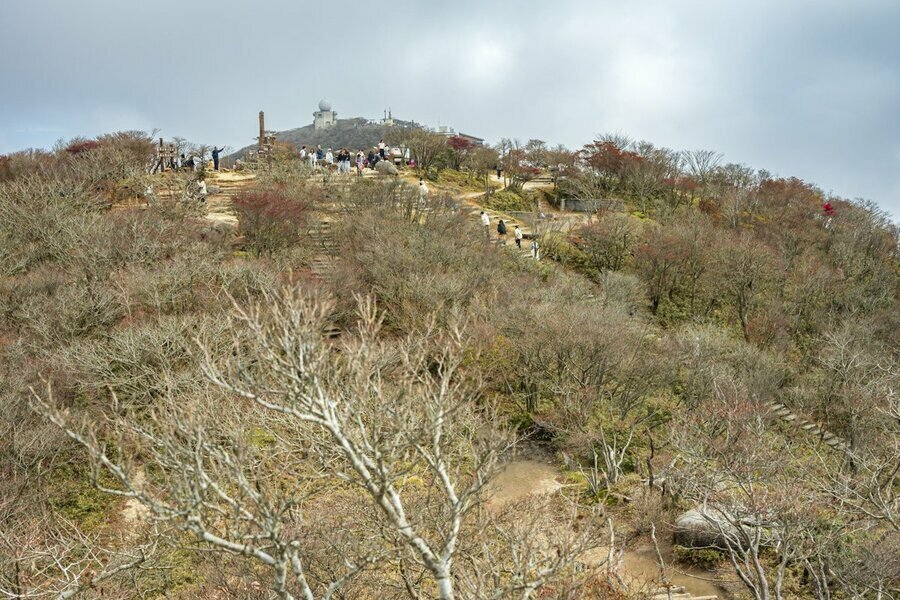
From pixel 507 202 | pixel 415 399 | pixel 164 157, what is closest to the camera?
pixel 415 399

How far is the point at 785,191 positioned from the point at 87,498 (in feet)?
162

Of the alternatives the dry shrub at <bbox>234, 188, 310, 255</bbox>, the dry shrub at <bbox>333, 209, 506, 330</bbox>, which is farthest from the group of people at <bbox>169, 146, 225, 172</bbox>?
the dry shrub at <bbox>333, 209, 506, 330</bbox>

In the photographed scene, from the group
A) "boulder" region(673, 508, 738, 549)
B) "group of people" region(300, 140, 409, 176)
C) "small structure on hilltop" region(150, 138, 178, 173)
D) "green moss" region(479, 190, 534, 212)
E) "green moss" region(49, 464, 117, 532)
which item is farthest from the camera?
"green moss" region(479, 190, 534, 212)

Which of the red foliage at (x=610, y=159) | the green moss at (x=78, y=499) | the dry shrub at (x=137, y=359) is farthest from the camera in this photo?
the red foliage at (x=610, y=159)

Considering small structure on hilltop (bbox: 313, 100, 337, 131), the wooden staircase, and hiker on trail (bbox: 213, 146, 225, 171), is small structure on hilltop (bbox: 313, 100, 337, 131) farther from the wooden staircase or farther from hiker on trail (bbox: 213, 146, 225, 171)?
the wooden staircase

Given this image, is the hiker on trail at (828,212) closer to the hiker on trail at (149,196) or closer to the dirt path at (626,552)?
the dirt path at (626,552)

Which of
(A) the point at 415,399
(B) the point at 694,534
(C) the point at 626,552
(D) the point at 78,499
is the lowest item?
(C) the point at 626,552

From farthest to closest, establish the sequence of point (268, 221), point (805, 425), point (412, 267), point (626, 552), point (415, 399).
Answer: point (268, 221), point (412, 267), point (805, 425), point (626, 552), point (415, 399)

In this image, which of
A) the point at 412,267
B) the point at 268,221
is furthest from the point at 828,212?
the point at 268,221

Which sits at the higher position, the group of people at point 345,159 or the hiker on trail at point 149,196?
the group of people at point 345,159

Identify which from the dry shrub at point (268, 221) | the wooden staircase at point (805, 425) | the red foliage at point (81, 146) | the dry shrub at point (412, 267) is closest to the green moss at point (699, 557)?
the wooden staircase at point (805, 425)

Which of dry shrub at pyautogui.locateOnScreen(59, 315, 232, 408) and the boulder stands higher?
dry shrub at pyautogui.locateOnScreen(59, 315, 232, 408)

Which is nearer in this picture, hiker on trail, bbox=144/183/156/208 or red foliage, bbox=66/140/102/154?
hiker on trail, bbox=144/183/156/208

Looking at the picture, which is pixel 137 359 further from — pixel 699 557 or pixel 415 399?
pixel 699 557
